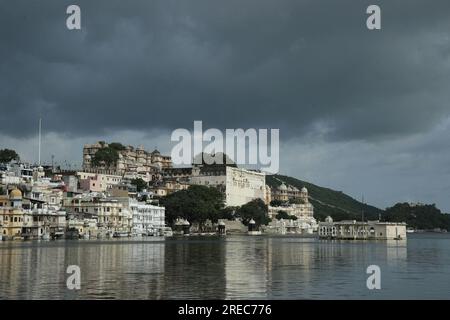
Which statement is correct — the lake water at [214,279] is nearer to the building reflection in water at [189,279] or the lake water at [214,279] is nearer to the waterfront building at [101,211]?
the building reflection in water at [189,279]

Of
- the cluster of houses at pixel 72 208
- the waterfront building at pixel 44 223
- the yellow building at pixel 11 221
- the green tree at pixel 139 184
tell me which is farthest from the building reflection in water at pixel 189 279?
the green tree at pixel 139 184

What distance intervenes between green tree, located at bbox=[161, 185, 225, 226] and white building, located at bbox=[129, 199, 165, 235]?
6893 mm

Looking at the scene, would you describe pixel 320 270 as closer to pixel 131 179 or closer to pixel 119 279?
pixel 119 279

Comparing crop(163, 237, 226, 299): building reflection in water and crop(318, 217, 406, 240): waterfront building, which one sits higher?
crop(318, 217, 406, 240): waterfront building

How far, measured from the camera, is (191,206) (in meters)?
165

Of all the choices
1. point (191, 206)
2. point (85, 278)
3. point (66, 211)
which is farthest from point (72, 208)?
point (85, 278)

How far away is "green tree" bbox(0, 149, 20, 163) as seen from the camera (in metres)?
166

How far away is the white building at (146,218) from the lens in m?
143

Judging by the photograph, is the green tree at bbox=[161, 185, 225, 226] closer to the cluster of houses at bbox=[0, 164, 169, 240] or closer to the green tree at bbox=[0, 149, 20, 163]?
the cluster of houses at bbox=[0, 164, 169, 240]

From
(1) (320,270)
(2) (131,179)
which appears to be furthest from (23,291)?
(2) (131,179)

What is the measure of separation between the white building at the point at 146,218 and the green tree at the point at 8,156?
3968 cm

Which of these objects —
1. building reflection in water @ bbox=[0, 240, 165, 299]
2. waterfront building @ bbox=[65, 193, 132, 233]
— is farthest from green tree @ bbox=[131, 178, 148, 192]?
building reflection in water @ bbox=[0, 240, 165, 299]
